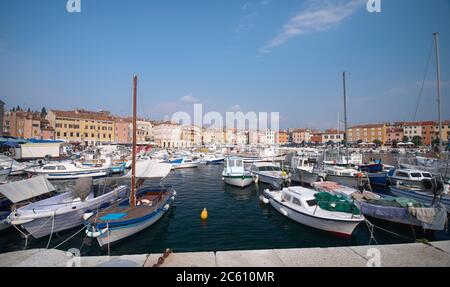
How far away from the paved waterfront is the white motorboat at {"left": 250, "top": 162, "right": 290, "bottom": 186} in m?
17.3

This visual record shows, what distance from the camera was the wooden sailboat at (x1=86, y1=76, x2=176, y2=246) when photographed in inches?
417

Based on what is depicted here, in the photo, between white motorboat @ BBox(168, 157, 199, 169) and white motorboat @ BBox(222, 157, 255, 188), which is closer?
white motorboat @ BBox(222, 157, 255, 188)

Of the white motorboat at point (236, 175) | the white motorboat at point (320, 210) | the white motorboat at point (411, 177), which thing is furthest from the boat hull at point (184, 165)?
the white motorboat at point (411, 177)

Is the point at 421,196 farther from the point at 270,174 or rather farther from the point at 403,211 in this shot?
the point at 270,174

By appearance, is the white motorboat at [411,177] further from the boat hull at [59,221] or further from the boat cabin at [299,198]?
the boat hull at [59,221]

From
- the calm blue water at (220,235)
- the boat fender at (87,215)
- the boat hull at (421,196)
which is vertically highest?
the boat hull at (421,196)

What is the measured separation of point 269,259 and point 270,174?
21.3 meters

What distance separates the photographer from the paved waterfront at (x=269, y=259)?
18.6 feet

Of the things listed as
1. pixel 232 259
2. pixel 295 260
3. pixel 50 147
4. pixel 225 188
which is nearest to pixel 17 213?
pixel 232 259

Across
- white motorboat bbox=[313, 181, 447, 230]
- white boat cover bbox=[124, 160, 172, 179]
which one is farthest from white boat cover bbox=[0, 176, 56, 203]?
white motorboat bbox=[313, 181, 447, 230]

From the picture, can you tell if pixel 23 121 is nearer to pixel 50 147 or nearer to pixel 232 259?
pixel 50 147

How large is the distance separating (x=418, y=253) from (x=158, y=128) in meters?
122

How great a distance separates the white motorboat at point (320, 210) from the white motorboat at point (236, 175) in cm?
880

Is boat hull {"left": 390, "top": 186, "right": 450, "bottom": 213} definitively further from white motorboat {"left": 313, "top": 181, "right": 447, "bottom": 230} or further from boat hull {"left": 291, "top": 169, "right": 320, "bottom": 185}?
boat hull {"left": 291, "top": 169, "right": 320, "bottom": 185}
